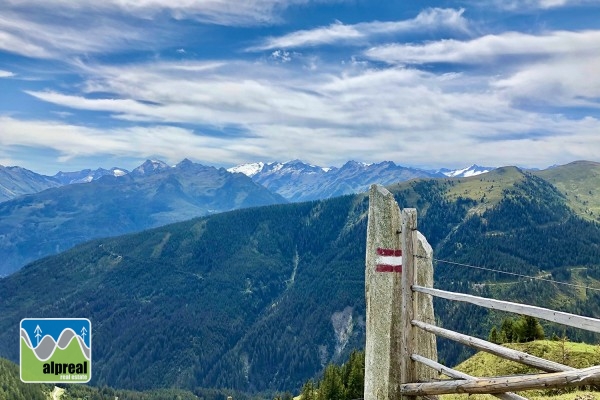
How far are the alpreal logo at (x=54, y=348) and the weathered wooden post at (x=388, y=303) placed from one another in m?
15.8

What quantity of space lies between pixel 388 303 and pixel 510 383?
314 centimetres

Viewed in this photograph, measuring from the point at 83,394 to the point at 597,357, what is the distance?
182 metres

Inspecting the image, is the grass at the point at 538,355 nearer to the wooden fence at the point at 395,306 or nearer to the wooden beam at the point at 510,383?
the wooden fence at the point at 395,306

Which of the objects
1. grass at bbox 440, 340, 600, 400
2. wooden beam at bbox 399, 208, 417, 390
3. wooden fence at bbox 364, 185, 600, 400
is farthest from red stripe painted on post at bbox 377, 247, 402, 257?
grass at bbox 440, 340, 600, 400

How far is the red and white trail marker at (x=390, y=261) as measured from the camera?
10414 mm

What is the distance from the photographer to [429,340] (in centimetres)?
1118

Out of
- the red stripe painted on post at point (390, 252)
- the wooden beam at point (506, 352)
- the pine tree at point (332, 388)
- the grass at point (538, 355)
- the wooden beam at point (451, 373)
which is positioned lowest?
the pine tree at point (332, 388)

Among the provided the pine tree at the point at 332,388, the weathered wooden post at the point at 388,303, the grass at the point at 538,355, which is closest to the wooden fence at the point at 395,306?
the weathered wooden post at the point at 388,303

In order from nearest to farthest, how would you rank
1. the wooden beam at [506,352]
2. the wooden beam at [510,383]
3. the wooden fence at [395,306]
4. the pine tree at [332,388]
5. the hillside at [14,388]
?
the wooden beam at [510,383] < the wooden beam at [506,352] < the wooden fence at [395,306] < the pine tree at [332,388] < the hillside at [14,388]

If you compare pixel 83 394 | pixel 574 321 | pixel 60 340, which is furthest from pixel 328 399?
pixel 83 394

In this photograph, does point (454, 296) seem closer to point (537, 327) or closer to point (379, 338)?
point (379, 338)

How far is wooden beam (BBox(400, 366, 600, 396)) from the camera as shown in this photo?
22.1 ft

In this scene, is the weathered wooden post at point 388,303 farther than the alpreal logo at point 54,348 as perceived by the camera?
No

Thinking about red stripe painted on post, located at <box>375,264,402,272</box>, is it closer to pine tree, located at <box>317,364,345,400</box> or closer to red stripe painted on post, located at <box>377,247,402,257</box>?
red stripe painted on post, located at <box>377,247,402,257</box>
